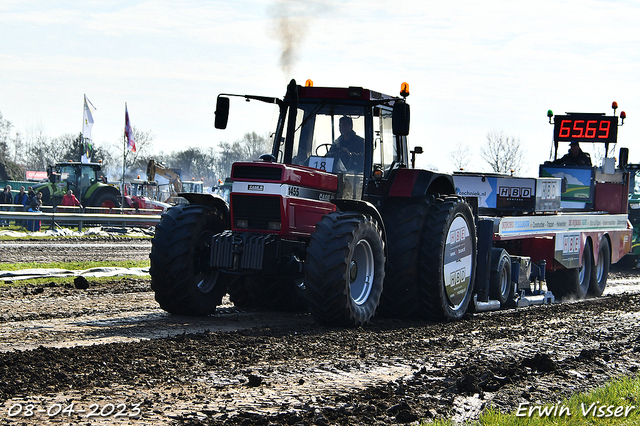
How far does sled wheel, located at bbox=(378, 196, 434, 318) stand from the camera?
9.41m

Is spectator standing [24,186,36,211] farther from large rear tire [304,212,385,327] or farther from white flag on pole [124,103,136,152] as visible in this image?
large rear tire [304,212,385,327]

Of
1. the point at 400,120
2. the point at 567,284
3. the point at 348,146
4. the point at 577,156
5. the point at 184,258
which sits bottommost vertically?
the point at 567,284

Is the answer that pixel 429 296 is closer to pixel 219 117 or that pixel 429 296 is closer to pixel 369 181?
pixel 369 181

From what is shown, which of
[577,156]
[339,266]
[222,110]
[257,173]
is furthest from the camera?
[577,156]

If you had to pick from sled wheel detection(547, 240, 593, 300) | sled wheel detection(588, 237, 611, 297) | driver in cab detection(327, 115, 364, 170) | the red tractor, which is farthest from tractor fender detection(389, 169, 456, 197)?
sled wheel detection(588, 237, 611, 297)

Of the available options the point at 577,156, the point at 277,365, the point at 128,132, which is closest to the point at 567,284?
the point at 577,156

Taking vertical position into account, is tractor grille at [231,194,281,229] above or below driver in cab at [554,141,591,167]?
below

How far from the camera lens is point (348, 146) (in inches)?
377

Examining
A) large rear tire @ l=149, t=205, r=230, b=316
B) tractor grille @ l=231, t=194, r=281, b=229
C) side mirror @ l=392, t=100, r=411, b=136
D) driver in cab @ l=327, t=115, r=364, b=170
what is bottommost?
large rear tire @ l=149, t=205, r=230, b=316

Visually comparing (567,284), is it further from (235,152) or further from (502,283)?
(235,152)

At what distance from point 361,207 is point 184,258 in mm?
2096

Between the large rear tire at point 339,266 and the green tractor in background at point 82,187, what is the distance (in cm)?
2691

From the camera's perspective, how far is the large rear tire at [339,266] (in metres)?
8.04

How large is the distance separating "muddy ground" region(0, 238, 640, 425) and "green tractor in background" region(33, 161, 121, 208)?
2427cm
